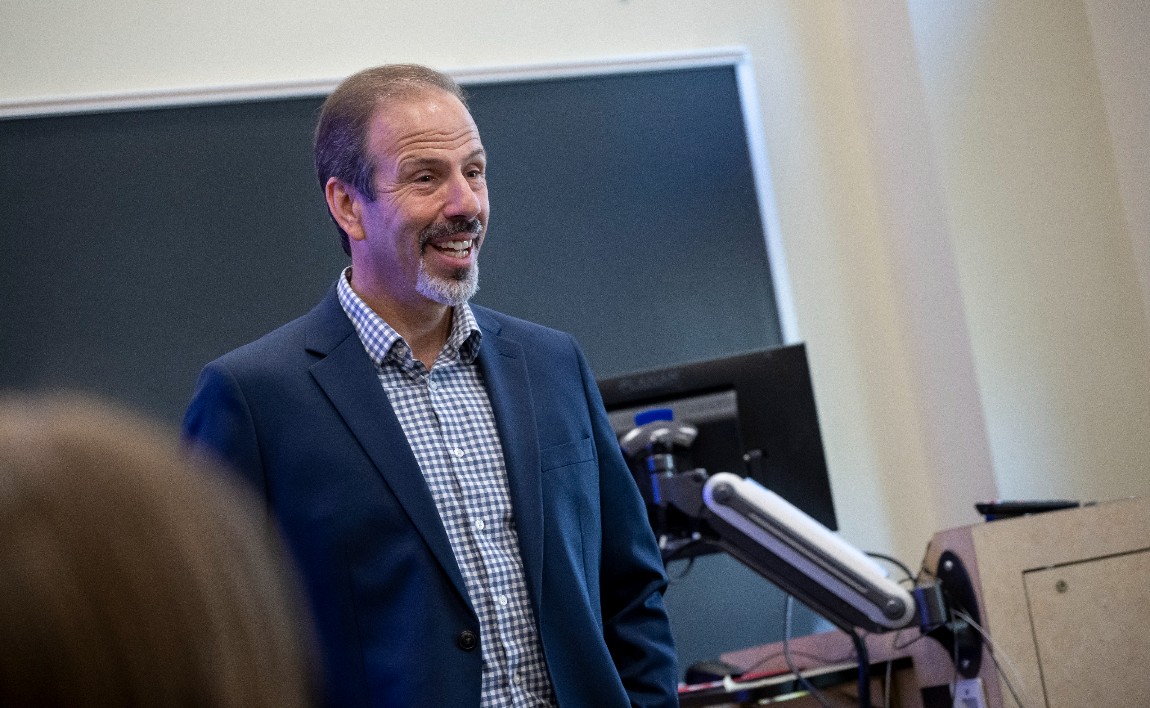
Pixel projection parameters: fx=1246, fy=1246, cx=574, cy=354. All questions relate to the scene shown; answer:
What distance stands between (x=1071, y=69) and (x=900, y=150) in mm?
490

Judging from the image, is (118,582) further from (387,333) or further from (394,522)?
(387,333)

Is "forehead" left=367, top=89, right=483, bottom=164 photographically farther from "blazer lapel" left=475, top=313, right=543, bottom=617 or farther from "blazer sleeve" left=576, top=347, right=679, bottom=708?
"blazer sleeve" left=576, top=347, right=679, bottom=708

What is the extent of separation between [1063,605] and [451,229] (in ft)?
3.88

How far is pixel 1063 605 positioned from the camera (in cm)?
207

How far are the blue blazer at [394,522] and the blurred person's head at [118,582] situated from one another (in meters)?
1.07

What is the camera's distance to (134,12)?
11.3 feet

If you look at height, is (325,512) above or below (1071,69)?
below

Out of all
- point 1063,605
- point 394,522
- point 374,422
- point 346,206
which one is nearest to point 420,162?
point 346,206

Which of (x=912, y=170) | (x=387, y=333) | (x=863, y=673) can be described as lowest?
(x=863, y=673)

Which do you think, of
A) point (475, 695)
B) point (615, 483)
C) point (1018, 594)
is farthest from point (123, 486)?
point (1018, 594)

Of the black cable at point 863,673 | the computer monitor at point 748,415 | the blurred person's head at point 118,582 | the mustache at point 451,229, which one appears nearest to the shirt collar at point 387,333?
the mustache at point 451,229

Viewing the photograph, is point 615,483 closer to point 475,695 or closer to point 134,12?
point 475,695

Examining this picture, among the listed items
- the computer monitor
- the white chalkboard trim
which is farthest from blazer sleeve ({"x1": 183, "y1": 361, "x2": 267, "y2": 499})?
the white chalkboard trim

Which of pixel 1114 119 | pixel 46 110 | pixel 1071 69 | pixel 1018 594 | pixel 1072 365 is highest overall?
pixel 46 110
